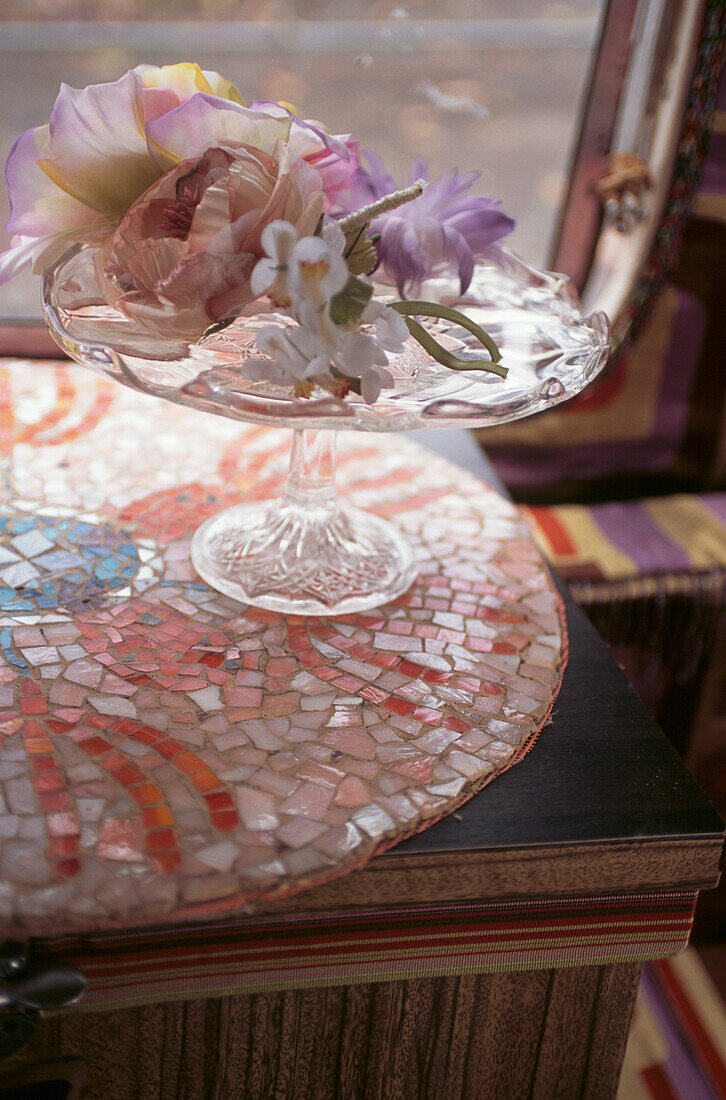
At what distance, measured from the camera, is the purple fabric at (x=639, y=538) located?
127cm

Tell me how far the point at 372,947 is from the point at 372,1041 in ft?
0.28

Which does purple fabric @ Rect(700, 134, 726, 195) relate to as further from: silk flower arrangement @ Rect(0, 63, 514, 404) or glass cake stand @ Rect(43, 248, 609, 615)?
silk flower arrangement @ Rect(0, 63, 514, 404)

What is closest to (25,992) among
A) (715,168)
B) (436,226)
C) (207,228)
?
(207,228)

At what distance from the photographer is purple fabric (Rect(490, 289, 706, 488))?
1415mm

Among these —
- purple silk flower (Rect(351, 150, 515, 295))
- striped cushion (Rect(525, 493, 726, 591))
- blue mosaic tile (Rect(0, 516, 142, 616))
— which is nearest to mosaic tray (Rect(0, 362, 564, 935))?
blue mosaic tile (Rect(0, 516, 142, 616))

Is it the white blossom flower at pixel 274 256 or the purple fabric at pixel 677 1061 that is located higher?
the white blossom flower at pixel 274 256

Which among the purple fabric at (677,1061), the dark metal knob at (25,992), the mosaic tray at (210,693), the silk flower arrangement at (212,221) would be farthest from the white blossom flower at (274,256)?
the purple fabric at (677,1061)

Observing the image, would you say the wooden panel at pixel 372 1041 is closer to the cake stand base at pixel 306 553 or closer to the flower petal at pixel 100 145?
the cake stand base at pixel 306 553

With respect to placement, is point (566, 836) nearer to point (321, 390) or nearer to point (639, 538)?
point (321, 390)

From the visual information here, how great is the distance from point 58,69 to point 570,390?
1006 mm

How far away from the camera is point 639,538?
4.36 feet

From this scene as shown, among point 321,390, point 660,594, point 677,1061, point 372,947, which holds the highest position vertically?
point 321,390

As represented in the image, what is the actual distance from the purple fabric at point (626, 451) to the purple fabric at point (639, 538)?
7 centimetres

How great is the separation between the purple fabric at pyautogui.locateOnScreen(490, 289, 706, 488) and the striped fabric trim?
96 cm
